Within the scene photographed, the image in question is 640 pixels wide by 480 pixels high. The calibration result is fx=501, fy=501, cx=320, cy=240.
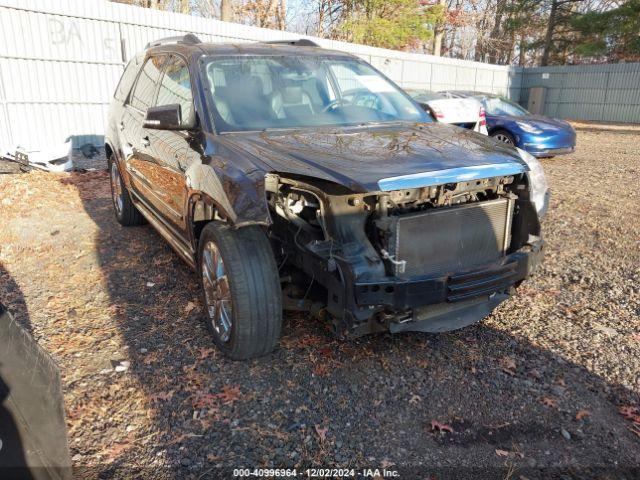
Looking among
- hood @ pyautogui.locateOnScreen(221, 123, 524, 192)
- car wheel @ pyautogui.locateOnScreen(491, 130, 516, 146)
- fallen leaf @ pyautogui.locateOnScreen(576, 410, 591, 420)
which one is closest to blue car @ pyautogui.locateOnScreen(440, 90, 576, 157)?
car wheel @ pyautogui.locateOnScreen(491, 130, 516, 146)

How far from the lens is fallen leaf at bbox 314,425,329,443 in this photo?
253cm

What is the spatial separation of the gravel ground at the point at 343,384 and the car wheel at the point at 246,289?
0.21 metres

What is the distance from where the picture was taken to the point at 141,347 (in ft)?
10.9

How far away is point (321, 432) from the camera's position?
256 centimetres

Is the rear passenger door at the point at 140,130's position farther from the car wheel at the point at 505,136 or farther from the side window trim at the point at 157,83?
the car wheel at the point at 505,136

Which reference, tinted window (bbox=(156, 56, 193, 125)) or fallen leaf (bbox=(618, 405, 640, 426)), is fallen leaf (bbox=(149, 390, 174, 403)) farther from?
fallen leaf (bbox=(618, 405, 640, 426))

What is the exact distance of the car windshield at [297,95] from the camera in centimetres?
360

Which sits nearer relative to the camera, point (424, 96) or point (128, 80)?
point (128, 80)

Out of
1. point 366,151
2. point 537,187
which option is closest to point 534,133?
point 537,187

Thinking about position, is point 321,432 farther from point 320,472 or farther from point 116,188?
point 116,188

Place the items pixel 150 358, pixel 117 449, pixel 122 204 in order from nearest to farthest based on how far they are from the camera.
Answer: pixel 117 449 → pixel 150 358 → pixel 122 204

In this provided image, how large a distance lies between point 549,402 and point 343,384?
3.81 feet

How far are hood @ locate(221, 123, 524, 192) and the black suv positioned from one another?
1 cm

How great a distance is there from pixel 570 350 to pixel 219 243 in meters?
2.39
